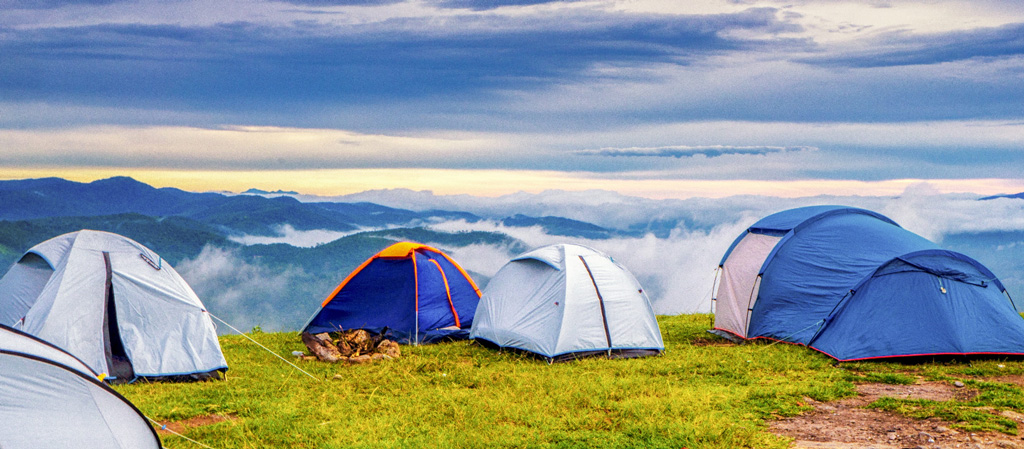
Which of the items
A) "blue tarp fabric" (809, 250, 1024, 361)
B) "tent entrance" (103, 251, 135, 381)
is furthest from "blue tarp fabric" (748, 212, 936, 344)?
"tent entrance" (103, 251, 135, 381)

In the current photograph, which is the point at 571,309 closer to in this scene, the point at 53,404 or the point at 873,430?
the point at 873,430

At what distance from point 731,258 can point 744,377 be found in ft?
14.0

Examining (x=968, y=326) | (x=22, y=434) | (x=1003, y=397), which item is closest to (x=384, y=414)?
(x=22, y=434)

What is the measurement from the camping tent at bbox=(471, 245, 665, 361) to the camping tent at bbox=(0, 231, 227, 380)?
4.67 m

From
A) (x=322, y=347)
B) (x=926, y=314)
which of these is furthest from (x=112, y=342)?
(x=926, y=314)

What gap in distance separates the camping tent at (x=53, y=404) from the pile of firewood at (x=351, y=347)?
5.33m

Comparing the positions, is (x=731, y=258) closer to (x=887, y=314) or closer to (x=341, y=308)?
(x=887, y=314)

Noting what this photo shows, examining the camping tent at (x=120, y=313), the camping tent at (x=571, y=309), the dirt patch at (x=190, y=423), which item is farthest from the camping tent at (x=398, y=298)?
the dirt patch at (x=190, y=423)

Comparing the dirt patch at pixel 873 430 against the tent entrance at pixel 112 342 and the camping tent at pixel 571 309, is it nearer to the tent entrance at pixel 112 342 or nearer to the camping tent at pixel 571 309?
the camping tent at pixel 571 309

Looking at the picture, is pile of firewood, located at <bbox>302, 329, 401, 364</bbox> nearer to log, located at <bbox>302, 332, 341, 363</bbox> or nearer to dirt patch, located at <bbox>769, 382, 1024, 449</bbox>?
log, located at <bbox>302, 332, 341, 363</bbox>

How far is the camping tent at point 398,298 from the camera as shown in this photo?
1381cm

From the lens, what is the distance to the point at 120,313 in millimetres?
10188

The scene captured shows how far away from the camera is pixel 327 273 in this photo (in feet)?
187

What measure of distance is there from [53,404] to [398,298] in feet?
27.3
